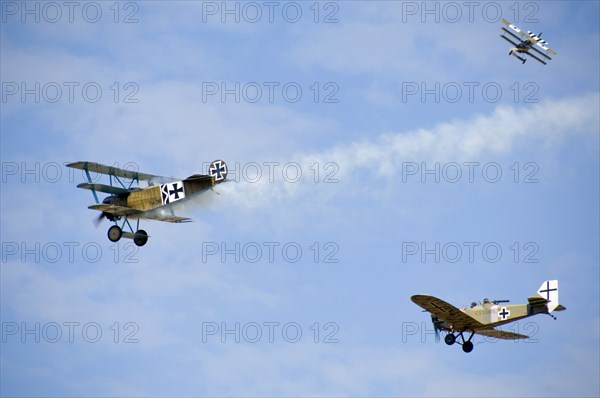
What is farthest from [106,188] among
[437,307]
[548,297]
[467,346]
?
[548,297]

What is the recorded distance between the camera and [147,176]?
50.2 metres

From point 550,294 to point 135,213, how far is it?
1878cm

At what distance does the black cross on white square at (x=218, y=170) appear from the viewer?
152 ft

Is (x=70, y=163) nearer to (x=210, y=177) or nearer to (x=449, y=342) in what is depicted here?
(x=210, y=177)

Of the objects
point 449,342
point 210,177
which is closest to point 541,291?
point 449,342

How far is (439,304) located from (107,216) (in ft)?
51.1

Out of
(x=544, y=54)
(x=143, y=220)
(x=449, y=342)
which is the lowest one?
(x=449, y=342)

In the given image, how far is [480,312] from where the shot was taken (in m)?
47.2

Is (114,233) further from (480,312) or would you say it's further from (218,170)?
(480,312)

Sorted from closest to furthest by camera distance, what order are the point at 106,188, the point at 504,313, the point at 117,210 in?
the point at 504,313
the point at 117,210
the point at 106,188

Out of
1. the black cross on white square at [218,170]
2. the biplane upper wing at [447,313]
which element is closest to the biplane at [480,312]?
the biplane upper wing at [447,313]

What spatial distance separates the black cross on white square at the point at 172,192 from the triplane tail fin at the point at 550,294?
1622 centimetres

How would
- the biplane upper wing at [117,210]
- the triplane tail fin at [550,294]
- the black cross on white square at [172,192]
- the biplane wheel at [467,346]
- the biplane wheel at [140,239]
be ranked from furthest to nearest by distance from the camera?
the biplane wheel at [140,239], the biplane wheel at [467,346], the biplane upper wing at [117,210], the black cross on white square at [172,192], the triplane tail fin at [550,294]

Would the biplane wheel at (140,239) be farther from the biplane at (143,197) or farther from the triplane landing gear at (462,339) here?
the triplane landing gear at (462,339)
